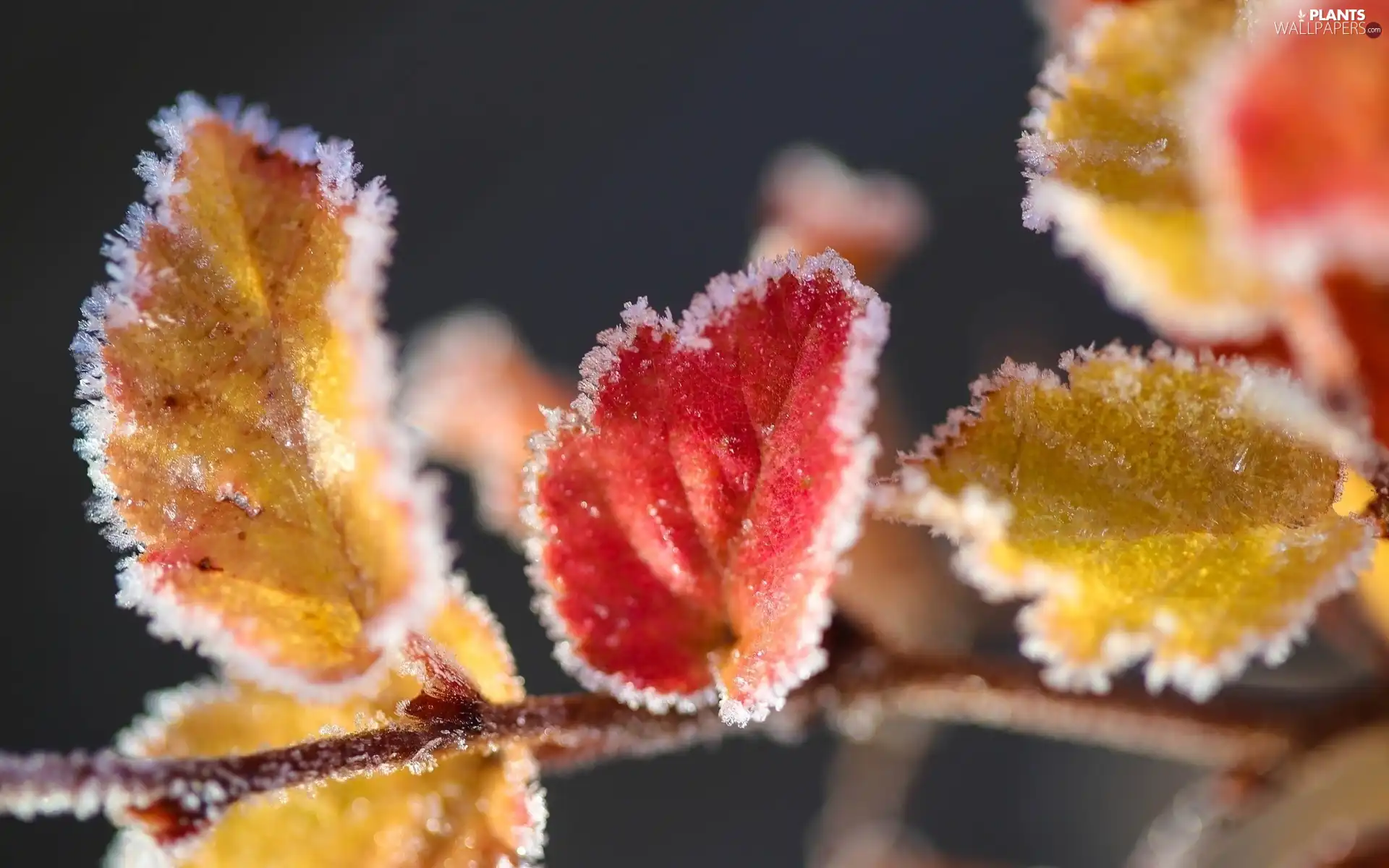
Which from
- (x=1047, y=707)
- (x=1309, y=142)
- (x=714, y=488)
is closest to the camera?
(x=1309, y=142)

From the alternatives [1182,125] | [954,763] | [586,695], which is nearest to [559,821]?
[954,763]

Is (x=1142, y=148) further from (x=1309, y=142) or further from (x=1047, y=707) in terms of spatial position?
(x=1047, y=707)

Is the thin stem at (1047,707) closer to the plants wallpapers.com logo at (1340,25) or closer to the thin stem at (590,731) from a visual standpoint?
the thin stem at (590,731)

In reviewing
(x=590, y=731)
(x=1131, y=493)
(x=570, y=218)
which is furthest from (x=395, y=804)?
(x=570, y=218)

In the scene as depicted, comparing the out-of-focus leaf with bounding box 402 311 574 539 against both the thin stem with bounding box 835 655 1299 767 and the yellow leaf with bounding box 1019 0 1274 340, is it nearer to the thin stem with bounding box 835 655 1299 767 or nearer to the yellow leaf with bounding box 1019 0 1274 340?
the thin stem with bounding box 835 655 1299 767

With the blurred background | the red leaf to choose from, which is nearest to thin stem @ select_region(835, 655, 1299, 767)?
the red leaf

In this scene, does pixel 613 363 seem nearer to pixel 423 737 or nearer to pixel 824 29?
pixel 423 737
